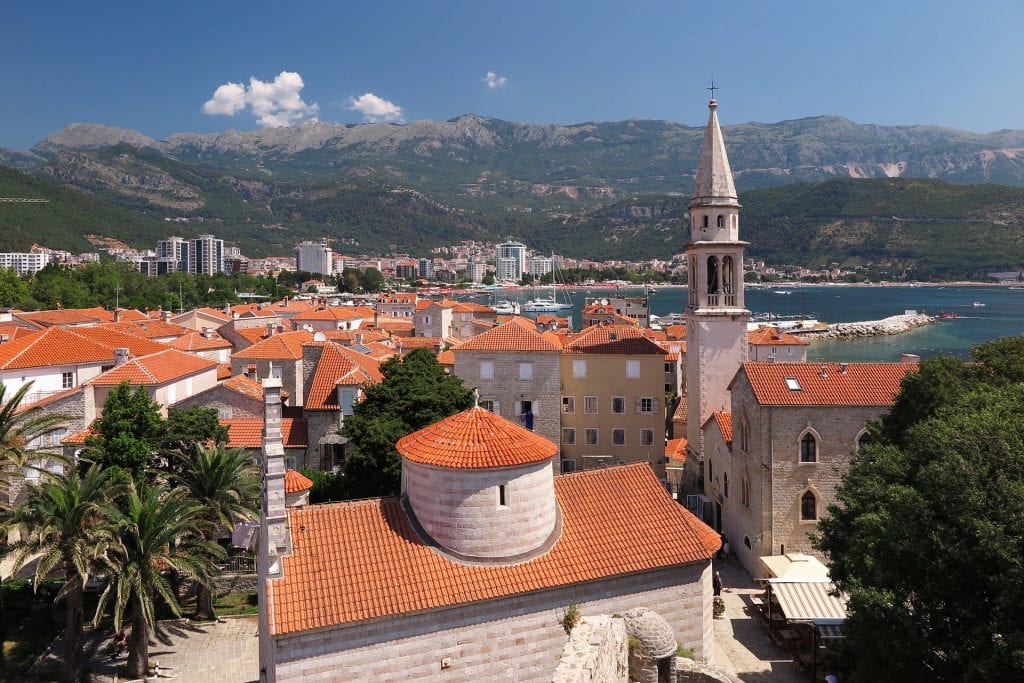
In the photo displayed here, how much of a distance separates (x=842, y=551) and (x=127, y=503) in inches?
723

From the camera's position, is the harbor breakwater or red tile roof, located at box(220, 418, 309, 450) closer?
red tile roof, located at box(220, 418, 309, 450)

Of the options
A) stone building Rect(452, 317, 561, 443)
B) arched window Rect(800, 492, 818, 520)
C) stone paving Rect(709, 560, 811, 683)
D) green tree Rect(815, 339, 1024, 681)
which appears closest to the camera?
green tree Rect(815, 339, 1024, 681)

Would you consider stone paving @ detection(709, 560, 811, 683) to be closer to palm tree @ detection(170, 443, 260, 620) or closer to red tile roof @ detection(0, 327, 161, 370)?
palm tree @ detection(170, 443, 260, 620)

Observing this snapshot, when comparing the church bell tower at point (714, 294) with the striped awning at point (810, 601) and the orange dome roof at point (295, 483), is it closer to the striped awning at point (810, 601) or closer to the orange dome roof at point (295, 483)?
the striped awning at point (810, 601)

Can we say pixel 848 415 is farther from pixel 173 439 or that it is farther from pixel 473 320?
pixel 473 320

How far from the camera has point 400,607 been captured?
39.7 ft

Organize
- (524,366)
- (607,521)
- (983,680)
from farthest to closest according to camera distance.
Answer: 1. (524,366)
2. (607,521)
3. (983,680)

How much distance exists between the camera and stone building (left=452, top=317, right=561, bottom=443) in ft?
110

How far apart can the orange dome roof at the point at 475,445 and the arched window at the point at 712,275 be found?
19538 millimetres

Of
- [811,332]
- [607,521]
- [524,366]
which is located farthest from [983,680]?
[811,332]

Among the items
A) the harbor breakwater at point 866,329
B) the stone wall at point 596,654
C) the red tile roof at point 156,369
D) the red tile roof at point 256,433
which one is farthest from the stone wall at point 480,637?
the harbor breakwater at point 866,329

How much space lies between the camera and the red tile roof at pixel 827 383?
22828 millimetres

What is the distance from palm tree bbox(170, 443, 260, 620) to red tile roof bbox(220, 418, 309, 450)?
4.73m

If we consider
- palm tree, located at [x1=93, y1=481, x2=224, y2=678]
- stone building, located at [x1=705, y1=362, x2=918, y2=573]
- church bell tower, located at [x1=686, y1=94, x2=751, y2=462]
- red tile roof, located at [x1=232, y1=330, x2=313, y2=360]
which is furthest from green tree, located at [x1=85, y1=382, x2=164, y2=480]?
church bell tower, located at [x1=686, y1=94, x2=751, y2=462]
